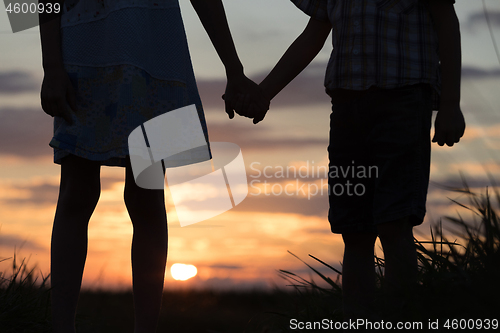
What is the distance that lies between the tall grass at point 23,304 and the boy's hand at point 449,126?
1.64 m

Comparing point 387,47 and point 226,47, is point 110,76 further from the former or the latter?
point 387,47

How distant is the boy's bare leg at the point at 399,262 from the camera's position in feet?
4.44

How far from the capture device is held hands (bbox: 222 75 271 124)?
7.04 ft

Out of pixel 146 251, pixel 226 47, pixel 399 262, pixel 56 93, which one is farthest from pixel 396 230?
pixel 56 93

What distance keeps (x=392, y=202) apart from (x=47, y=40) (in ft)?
4.54

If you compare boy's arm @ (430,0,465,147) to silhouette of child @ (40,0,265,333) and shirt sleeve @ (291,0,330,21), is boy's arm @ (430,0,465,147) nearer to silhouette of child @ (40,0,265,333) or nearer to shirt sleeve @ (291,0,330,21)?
shirt sleeve @ (291,0,330,21)

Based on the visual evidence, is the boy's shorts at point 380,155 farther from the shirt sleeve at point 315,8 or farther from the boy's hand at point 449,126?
the shirt sleeve at point 315,8

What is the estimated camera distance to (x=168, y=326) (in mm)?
3279

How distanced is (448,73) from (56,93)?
1.40 metres

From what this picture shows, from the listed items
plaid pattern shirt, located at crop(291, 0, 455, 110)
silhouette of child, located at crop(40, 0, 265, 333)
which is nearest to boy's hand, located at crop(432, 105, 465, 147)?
plaid pattern shirt, located at crop(291, 0, 455, 110)

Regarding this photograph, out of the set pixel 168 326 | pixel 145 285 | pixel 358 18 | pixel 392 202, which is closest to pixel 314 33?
pixel 358 18

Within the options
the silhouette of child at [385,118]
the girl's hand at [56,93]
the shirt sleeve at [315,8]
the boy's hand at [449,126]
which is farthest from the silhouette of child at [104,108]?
the boy's hand at [449,126]

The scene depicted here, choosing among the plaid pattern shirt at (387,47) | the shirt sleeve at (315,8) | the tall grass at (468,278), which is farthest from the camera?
the shirt sleeve at (315,8)

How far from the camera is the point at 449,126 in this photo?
63.9 inches
